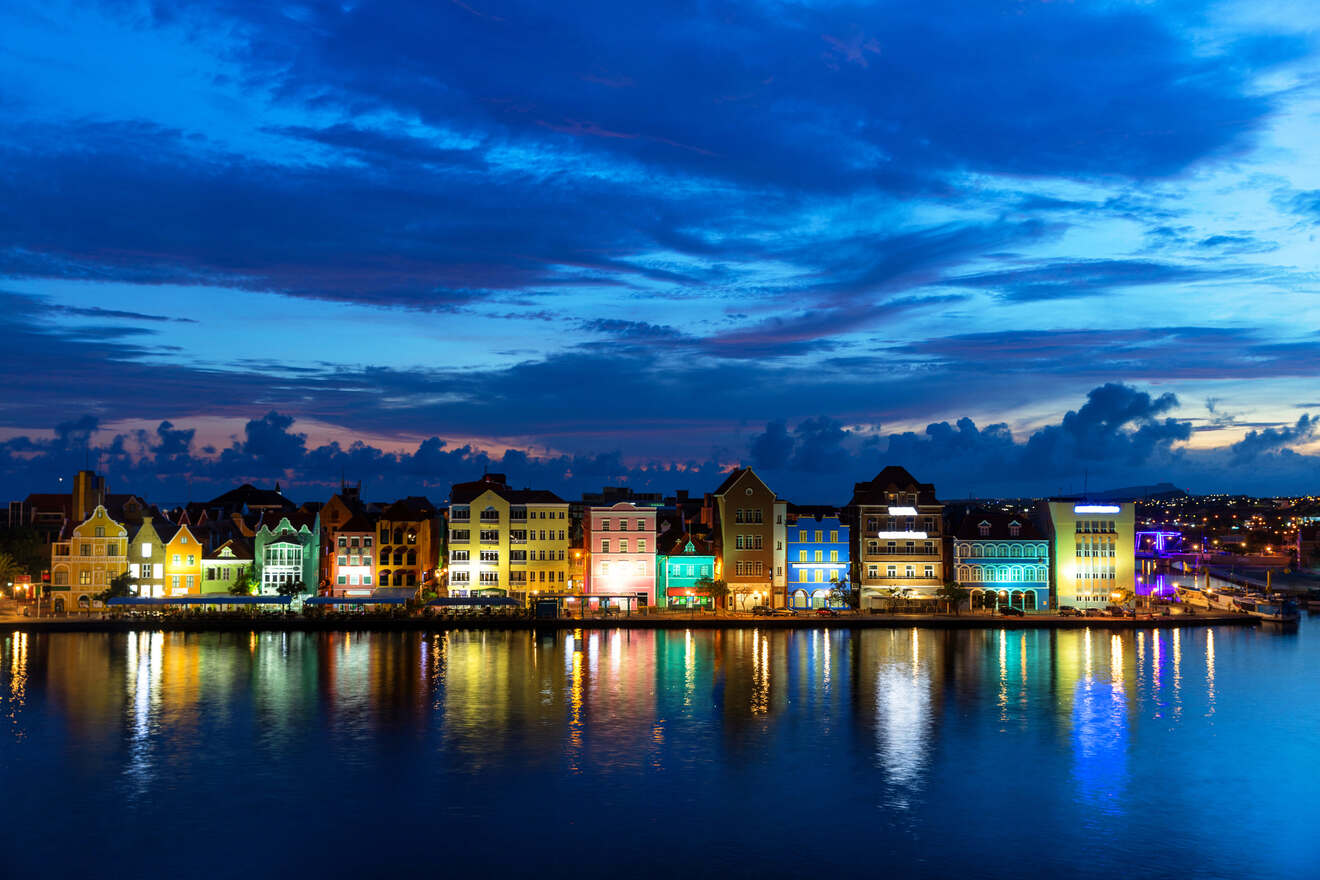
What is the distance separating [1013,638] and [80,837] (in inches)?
2474

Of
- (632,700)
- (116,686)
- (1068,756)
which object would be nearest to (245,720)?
(116,686)

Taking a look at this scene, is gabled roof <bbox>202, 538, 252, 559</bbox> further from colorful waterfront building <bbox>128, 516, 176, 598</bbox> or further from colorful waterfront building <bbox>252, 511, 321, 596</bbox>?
colorful waterfront building <bbox>128, 516, 176, 598</bbox>

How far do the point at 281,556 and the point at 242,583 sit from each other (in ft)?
11.7

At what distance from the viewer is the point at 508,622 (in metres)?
87.6

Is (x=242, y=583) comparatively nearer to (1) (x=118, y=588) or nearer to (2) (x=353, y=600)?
(1) (x=118, y=588)

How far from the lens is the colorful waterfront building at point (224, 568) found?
93.9m

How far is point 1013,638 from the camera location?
82.4 metres

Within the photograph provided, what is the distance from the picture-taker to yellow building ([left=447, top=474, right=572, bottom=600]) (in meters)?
93.1

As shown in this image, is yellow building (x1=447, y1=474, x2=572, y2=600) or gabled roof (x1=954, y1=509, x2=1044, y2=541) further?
gabled roof (x1=954, y1=509, x2=1044, y2=541)

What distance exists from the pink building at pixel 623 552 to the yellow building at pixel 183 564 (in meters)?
31.0

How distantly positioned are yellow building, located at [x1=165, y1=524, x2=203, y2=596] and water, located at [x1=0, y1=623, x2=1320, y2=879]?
21156mm

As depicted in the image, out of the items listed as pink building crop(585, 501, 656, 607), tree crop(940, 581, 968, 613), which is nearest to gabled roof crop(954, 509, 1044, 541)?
tree crop(940, 581, 968, 613)

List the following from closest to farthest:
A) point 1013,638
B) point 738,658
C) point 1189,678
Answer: point 1189,678 → point 738,658 → point 1013,638

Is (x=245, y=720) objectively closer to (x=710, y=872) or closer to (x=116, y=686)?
(x=116, y=686)
